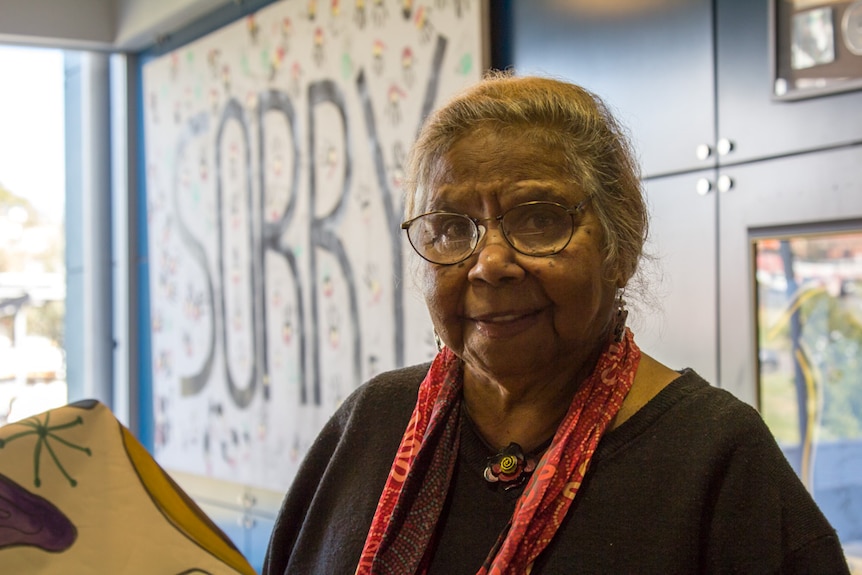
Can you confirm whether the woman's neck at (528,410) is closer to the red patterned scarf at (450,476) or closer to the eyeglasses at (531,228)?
the red patterned scarf at (450,476)

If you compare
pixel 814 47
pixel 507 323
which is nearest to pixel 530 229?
pixel 507 323

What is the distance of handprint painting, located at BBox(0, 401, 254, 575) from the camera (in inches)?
39.1

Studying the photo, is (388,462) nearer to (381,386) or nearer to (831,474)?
(381,386)

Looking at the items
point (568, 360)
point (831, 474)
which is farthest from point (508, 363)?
point (831, 474)

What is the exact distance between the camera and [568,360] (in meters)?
1.11

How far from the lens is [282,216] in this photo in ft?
10.2

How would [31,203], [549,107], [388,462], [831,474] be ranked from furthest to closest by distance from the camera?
[31,203] < [831,474] < [388,462] < [549,107]

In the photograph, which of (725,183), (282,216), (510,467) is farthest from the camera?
(282,216)

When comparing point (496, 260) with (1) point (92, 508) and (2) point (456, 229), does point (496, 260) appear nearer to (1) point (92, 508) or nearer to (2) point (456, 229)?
(2) point (456, 229)

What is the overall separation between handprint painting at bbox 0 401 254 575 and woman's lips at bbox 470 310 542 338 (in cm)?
40

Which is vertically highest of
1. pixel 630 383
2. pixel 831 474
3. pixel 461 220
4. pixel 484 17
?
pixel 484 17

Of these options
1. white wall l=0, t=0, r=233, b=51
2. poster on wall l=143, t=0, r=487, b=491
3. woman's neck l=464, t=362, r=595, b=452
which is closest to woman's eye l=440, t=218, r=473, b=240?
woman's neck l=464, t=362, r=595, b=452

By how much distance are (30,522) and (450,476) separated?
0.46m

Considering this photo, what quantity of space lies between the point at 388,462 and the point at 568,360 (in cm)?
28
